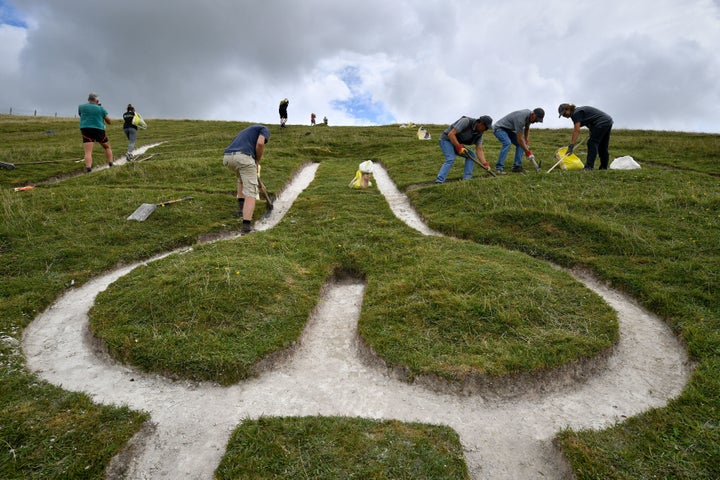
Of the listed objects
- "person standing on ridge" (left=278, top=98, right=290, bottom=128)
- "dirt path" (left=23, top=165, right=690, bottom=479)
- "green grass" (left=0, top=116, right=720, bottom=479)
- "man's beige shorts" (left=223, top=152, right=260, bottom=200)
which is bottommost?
"dirt path" (left=23, top=165, right=690, bottom=479)

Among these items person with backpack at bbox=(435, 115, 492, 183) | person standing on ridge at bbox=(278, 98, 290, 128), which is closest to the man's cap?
person with backpack at bbox=(435, 115, 492, 183)

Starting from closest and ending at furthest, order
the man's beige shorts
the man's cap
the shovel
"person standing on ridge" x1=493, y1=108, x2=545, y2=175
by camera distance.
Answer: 1. the man's beige shorts
2. the shovel
3. the man's cap
4. "person standing on ridge" x1=493, y1=108, x2=545, y2=175

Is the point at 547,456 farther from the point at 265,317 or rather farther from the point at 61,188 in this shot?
the point at 61,188

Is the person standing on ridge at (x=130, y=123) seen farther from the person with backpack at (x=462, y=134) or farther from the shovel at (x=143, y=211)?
the person with backpack at (x=462, y=134)

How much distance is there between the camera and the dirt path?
17.1ft

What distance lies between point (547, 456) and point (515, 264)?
19.3 feet

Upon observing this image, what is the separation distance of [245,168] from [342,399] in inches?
359

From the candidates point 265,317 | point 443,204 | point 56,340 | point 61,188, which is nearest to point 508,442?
point 265,317

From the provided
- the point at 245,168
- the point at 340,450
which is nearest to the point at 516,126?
the point at 245,168

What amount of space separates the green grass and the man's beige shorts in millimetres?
1843

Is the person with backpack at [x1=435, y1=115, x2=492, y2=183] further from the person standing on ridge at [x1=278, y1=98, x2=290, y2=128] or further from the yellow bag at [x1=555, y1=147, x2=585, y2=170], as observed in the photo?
the person standing on ridge at [x1=278, y1=98, x2=290, y2=128]

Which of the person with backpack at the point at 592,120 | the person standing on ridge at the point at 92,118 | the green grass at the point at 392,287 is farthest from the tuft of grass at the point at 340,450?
the person standing on ridge at the point at 92,118

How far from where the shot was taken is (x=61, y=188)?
16.9m

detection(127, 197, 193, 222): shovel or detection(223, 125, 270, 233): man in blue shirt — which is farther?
detection(127, 197, 193, 222): shovel
